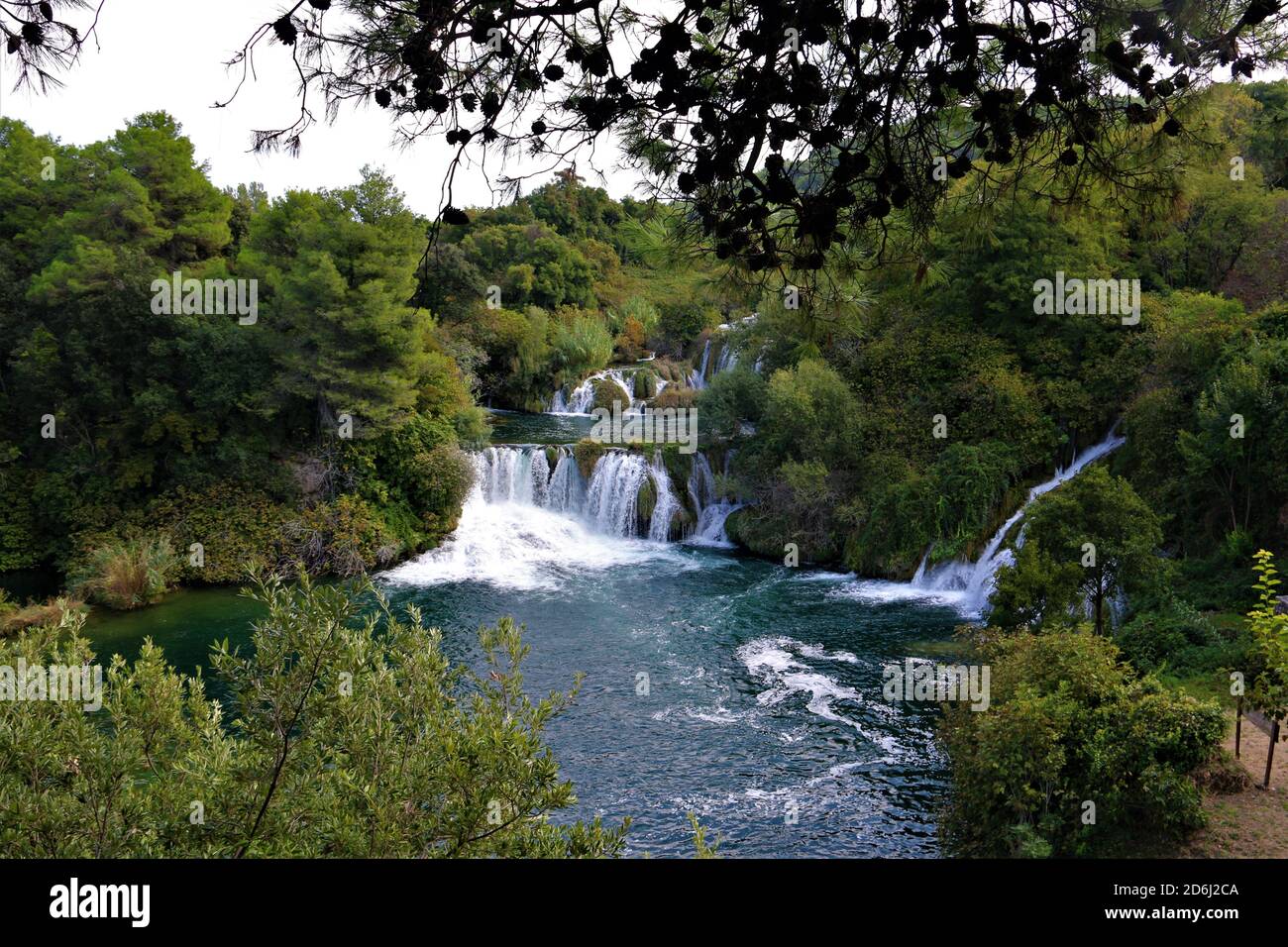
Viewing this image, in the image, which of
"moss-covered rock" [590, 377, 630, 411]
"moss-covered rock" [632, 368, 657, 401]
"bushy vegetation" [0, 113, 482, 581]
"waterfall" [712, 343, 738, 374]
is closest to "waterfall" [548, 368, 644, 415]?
"moss-covered rock" [590, 377, 630, 411]

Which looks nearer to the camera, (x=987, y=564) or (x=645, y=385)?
(x=987, y=564)

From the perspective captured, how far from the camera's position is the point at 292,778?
474cm

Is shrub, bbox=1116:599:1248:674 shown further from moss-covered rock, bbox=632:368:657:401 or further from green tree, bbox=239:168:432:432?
moss-covered rock, bbox=632:368:657:401

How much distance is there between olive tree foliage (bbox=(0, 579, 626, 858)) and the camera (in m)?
4.31

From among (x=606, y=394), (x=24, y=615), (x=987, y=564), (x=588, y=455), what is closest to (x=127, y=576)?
(x=24, y=615)

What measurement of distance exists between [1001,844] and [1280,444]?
32.4ft

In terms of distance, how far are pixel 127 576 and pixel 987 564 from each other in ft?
61.1

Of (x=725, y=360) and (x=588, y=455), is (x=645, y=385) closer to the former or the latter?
(x=725, y=360)

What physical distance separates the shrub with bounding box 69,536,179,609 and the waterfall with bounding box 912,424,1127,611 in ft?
55.9

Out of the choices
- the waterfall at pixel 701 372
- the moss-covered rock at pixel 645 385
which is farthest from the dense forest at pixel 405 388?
the waterfall at pixel 701 372

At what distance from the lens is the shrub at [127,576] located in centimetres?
1886

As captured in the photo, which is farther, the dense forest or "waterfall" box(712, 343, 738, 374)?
"waterfall" box(712, 343, 738, 374)

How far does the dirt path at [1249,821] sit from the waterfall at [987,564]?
8585mm

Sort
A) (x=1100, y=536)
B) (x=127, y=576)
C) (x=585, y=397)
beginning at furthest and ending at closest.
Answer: (x=585, y=397), (x=127, y=576), (x=1100, y=536)
